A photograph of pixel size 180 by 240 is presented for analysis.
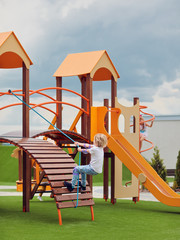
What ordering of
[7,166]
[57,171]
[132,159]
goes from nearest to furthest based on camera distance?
1. [57,171]
2. [132,159]
3. [7,166]

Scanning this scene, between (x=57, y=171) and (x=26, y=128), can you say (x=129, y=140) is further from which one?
(x=57, y=171)

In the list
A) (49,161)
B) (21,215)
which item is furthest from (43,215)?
(49,161)

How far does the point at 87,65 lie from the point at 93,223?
573 centimetres

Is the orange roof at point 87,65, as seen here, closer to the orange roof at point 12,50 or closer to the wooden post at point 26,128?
the orange roof at point 12,50

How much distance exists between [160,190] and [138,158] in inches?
52.1

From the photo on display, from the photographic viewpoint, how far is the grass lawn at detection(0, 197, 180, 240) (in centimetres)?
779

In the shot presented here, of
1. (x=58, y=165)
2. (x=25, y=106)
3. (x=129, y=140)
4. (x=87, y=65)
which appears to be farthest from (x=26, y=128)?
(x=129, y=140)

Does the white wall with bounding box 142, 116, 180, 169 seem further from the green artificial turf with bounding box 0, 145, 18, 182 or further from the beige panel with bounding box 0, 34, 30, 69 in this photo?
the beige panel with bounding box 0, 34, 30, 69

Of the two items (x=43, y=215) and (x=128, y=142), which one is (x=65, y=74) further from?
(x=43, y=215)

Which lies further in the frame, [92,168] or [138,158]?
[138,158]

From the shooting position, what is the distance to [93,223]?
905 centimetres

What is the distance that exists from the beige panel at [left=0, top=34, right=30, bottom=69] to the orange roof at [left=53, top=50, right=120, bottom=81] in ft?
8.24

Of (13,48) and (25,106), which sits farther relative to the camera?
(25,106)

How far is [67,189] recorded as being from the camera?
359 inches
